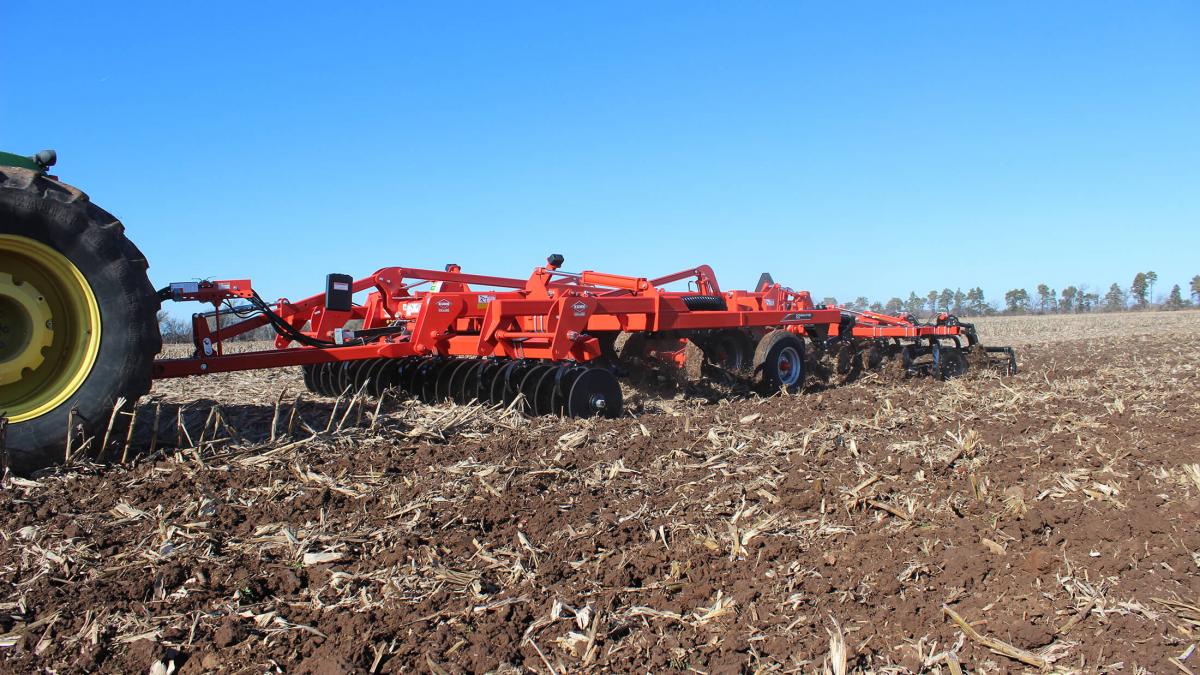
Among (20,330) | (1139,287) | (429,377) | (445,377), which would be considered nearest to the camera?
(20,330)

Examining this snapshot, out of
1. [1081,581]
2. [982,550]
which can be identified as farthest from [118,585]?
[1081,581]

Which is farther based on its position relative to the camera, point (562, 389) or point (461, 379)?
point (461, 379)

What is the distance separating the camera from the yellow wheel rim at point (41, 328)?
3713 mm

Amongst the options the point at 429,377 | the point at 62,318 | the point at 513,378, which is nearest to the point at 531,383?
the point at 513,378

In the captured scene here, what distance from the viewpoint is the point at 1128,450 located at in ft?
14.9

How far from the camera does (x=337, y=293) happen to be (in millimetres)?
6562

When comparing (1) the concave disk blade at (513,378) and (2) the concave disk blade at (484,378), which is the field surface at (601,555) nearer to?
(1) the concave disk blade at (513,378)

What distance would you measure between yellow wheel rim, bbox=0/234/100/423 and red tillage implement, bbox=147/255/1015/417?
873 mm

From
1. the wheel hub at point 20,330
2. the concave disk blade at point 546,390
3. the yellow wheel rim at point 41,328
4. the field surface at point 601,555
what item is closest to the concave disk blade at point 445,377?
the concave disk blade at point 546,390

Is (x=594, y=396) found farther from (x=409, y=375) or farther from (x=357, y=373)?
(x=357, y=373)

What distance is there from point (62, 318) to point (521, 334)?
3843 millimetres

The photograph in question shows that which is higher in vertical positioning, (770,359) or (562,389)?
(770,359)

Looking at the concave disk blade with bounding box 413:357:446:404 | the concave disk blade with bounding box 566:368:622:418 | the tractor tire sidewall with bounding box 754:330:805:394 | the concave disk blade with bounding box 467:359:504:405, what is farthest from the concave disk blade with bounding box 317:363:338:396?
the tractor tire sidewall with bounding box 754:330:805:394

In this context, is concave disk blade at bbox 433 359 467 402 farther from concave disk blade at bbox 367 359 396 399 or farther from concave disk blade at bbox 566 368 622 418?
concave disk blade at bbox 566 368 622 418
